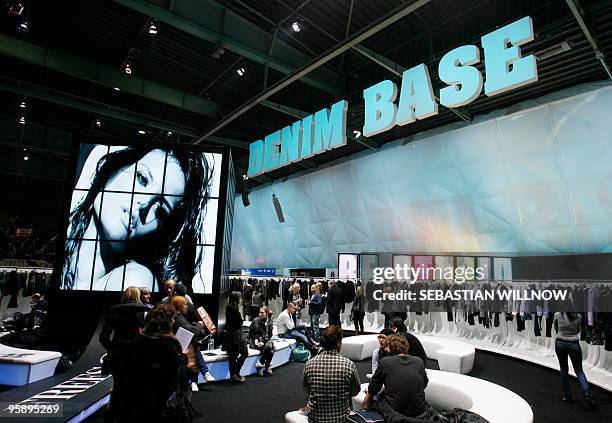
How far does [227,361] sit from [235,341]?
0.43 m

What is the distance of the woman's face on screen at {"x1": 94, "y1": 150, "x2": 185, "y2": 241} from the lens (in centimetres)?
848

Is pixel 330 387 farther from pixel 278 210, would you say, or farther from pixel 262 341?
pixel 278 210

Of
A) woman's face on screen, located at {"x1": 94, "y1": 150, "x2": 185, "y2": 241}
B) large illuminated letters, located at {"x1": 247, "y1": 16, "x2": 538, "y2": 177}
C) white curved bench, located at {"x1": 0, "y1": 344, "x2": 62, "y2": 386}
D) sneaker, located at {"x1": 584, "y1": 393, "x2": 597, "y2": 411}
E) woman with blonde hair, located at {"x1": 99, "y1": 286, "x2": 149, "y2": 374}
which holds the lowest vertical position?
sneaker, located at {"x1": 584, "y1": 393, "x2": 597, "y2": 411}

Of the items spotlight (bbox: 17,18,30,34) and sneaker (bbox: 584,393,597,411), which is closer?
sneaker (bbox: 584,393,597,411)

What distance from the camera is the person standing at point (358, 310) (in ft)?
40.1

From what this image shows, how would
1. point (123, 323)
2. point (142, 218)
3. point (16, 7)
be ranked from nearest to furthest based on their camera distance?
point (123, 323), point (16, 7), point (142, 218)

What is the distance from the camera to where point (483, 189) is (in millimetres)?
12047

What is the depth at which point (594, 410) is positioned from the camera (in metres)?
5.57

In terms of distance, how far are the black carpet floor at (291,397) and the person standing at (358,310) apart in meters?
4.06

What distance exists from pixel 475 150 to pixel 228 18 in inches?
317

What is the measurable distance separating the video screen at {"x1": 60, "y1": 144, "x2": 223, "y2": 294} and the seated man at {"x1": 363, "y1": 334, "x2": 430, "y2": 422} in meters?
5.65

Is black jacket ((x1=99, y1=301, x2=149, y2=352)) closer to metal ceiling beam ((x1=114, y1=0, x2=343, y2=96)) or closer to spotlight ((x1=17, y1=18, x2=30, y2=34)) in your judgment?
metal ceiling beam ((x1=114, y1=0, x2=343, y2=96))

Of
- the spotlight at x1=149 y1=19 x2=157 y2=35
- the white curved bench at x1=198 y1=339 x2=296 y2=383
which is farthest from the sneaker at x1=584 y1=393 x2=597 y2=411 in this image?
the spotlight at x1=149 y1=19 x2=157 y2=35

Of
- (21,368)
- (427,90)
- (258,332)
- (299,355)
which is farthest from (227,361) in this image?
(427,90)
